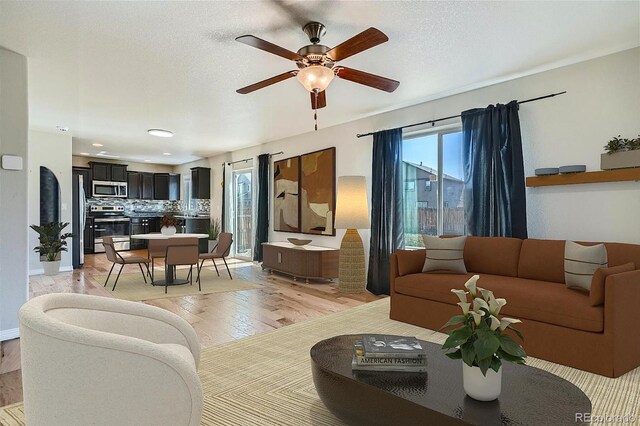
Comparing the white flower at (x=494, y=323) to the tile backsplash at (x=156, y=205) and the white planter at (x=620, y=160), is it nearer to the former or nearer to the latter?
the white planter at (x=620, y=160)

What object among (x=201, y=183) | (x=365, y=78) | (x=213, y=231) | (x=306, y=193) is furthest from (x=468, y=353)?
(x=201, y=183)

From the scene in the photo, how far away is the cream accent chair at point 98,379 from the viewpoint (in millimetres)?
1242

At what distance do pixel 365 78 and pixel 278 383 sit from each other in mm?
2355

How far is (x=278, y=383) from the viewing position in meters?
2.47

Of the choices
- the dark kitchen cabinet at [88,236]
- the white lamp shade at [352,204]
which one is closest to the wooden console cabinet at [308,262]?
the white lamp shade at [352,204]

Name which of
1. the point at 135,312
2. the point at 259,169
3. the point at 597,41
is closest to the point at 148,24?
the point at 135,312

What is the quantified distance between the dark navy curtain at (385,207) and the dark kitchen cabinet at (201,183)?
228 inches

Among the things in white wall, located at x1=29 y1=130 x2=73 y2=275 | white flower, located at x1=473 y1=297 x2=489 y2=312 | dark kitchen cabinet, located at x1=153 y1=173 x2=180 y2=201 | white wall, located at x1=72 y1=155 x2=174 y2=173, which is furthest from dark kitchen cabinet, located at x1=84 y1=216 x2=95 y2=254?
white flower, located at x1=473 y1=297 x2=489 y2=312

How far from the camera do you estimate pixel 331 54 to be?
8.92 ft

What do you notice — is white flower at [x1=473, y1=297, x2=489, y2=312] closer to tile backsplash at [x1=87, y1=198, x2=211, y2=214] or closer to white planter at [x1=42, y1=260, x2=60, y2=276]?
Result: white planter at [x1=42, y1=260, x2=60, y2=276]

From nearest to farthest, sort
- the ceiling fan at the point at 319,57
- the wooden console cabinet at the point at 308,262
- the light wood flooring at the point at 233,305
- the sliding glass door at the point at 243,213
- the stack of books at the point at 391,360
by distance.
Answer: the stack of books at the point at 391,360 < the ceiling fan at the point at 319,57 < the light wood flooring at the point at 233,305 < the wooden console cabinet at the point at 308,262 < the sliding glass door at the point at 243,213

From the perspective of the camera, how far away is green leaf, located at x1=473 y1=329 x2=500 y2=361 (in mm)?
1452

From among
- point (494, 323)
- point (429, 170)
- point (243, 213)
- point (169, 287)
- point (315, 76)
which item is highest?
point (315, 76)

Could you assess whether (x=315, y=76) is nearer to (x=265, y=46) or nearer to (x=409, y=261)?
(x=265, y=46)
